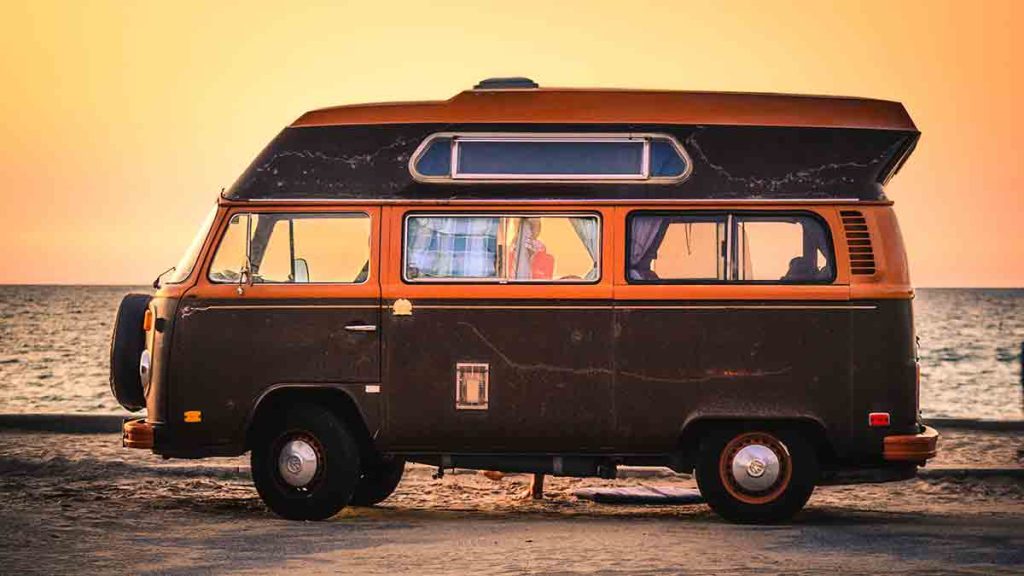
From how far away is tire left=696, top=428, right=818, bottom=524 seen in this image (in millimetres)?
13242

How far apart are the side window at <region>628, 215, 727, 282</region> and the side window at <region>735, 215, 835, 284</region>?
6.0 inches

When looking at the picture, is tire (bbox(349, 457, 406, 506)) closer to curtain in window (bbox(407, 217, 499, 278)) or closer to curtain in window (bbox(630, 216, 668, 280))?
curtain in window (bbox(407, 217, 499, 278))

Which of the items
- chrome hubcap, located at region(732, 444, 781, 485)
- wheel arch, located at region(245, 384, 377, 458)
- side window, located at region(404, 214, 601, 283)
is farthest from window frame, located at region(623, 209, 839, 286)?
wheel arch, located at region(245, 384, 377, 458)

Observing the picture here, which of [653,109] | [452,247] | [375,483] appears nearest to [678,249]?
[653,109]

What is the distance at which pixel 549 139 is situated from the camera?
13.4m

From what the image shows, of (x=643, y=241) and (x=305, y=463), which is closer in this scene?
(x=643, y=241)

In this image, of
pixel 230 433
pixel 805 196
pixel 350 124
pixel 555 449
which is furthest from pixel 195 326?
pixel 805 196

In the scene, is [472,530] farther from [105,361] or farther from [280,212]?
[105,361]

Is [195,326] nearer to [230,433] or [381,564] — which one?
[230,433]

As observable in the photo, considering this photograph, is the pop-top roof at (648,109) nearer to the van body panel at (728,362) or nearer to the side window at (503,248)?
the side window at (503,248)

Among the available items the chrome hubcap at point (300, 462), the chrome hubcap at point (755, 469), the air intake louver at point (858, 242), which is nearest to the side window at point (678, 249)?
the air intake louver at point (858, 242)

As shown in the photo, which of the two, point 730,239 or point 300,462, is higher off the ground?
point 730,239

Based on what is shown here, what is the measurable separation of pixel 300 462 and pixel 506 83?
126 inches

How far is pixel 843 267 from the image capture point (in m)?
13.2
